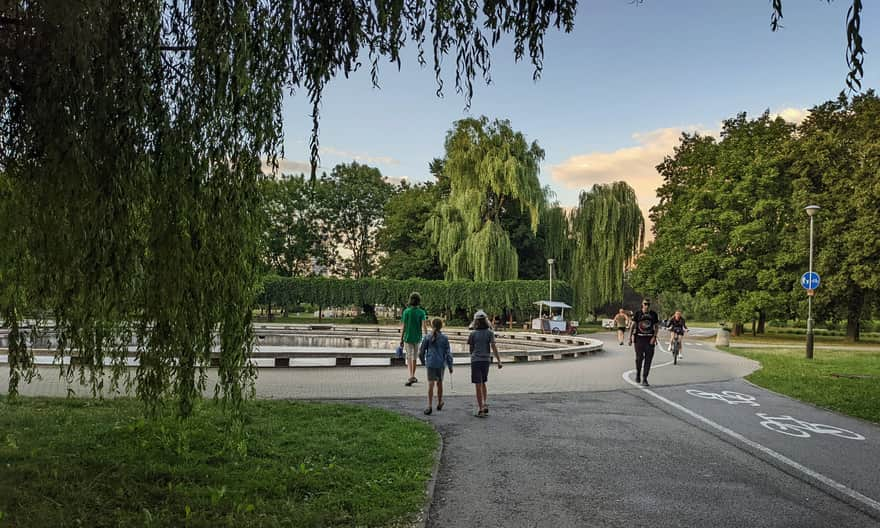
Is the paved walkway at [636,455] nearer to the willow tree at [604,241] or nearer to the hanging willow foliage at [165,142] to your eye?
the hanging willow foliage at [165,142]

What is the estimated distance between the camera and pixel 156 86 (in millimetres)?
5523

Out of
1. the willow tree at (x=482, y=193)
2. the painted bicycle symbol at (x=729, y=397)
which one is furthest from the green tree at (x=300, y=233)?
the painted bicycle symbol at (x=729, y=397)

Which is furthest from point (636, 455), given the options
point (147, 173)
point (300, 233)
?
point (300, 233)

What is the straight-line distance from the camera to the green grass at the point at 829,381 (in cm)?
1153

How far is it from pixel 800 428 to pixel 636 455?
3.57 meters

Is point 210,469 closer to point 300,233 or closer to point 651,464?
point 651,464

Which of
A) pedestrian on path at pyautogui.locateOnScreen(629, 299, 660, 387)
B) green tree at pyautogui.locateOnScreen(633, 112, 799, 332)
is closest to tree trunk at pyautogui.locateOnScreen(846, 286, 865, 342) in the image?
green tree at pyautogui.locateOnScreen(633, 112, 799, 332)

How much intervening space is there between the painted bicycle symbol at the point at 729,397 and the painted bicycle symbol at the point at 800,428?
169 centimetres

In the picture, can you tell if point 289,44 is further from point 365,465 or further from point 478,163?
point 478,163

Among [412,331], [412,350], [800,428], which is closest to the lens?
[800,428]

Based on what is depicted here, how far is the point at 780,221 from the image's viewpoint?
131 ft

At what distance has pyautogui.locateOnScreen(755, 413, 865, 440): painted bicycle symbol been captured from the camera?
8.71 meters

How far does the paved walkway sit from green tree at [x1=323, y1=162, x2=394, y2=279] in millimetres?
53542

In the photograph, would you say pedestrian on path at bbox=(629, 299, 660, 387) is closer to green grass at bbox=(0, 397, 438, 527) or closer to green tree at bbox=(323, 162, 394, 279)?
green grass at bbox=(0, 397, 438, 527)
